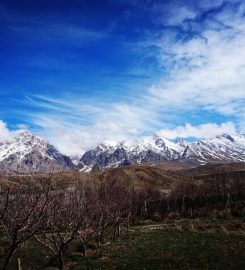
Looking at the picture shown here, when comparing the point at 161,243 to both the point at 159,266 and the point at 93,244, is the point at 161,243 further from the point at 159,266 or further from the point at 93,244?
the point at 159,266

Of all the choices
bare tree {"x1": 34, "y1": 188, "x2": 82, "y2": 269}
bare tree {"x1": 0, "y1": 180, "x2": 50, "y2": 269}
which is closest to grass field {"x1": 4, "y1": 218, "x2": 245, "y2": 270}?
bare tree {"x1": 34, "y1": 188, "x2": 82, "y2": 269}

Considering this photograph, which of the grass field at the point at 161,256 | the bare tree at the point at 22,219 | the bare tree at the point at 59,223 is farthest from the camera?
the grass field at the point at 161,256

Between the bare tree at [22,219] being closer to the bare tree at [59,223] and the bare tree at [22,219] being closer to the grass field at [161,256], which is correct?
the bare tree at [59,223]

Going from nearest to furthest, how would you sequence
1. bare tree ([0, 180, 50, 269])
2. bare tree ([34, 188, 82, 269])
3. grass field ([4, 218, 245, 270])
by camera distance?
bare tree ([0, 180, 50, 269]) < bare tree ([34, 188, 82, 269]) < grass field ([4, 218, 245, 270])

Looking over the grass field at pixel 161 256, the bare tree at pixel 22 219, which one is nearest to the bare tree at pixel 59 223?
the bare tree at pixel 22 219

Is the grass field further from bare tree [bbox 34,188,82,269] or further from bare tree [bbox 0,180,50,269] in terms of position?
bare tree [bbox 0,180,50,269]

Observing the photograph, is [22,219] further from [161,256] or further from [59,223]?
[161,256]

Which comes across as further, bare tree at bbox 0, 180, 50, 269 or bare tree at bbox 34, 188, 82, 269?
bare tree at bbox 34, 188, 82, 269

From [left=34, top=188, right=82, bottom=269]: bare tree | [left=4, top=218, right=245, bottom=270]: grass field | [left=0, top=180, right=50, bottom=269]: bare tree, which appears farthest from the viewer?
[left=4, top=218, right=245, bottom=270]: grass field

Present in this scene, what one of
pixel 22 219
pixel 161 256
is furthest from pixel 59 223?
pixel 22 219

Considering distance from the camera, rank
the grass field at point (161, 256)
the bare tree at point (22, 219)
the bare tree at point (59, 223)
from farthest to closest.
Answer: the grass field at point (161, 256) → the bare tree at point (59, 223) → the bare tree at point (22, 219)

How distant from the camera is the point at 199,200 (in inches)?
6806

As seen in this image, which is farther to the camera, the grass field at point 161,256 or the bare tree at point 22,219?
the grass field at point 161,256

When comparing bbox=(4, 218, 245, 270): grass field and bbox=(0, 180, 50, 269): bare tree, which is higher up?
bbox=(0, 180, 50, 269): bare tree
